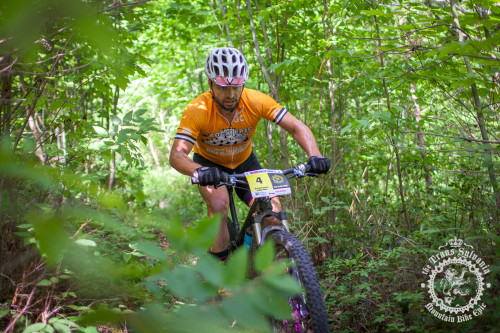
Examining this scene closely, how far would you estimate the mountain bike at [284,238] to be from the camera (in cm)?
202

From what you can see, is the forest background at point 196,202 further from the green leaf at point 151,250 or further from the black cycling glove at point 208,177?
the black cycling glove at point 208,177

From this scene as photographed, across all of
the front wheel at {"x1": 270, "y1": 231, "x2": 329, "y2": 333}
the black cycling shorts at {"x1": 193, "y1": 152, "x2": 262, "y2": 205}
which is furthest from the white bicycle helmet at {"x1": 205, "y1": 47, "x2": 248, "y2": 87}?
the front wheel at {"x1": 270, "y1": 231, "x2": 329, "y2": 333}

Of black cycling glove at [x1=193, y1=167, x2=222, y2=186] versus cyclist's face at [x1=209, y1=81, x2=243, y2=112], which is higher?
cyclist's face at [x1=209, y1=81, x2=243, y2=112]

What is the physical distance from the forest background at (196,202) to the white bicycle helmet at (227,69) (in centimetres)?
68

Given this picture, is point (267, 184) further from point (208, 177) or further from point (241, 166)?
point (241, 166)

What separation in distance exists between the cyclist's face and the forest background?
651 millimetres

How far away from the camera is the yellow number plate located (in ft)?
8.32

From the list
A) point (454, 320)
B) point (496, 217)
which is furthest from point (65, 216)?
point (496, 217)

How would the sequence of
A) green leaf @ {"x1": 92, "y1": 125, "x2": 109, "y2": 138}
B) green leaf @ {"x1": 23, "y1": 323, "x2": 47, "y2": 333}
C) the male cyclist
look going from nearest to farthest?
green leaf @ {"x1": 23, "y1": 323, "x2": 47, "y2": 333} → green leaf @ {"x1": 92, "y1": 125, "x2": 109, "y2": 138} → the male cyclist

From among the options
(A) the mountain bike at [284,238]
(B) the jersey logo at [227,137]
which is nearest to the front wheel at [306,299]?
(A) the mountain bike at [284,238]

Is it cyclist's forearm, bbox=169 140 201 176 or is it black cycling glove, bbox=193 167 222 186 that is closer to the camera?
black cycling glove, bbox=193 167 222 186

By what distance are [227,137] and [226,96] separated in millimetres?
403

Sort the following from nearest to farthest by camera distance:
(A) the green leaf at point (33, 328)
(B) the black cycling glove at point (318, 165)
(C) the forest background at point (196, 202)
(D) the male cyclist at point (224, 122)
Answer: (C) the forest background at point (196, 202) → (A) the green leaf at point (33, 328) → (B) the black cycling glove at point (318, 165) → (D) the male cyclist at point (224, 122)

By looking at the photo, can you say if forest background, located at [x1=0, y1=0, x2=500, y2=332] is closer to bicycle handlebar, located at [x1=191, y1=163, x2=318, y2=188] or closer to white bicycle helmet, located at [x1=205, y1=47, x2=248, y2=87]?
bicycle handlebar, located at [x1=191, y1=163, x2=318, y2=188]
